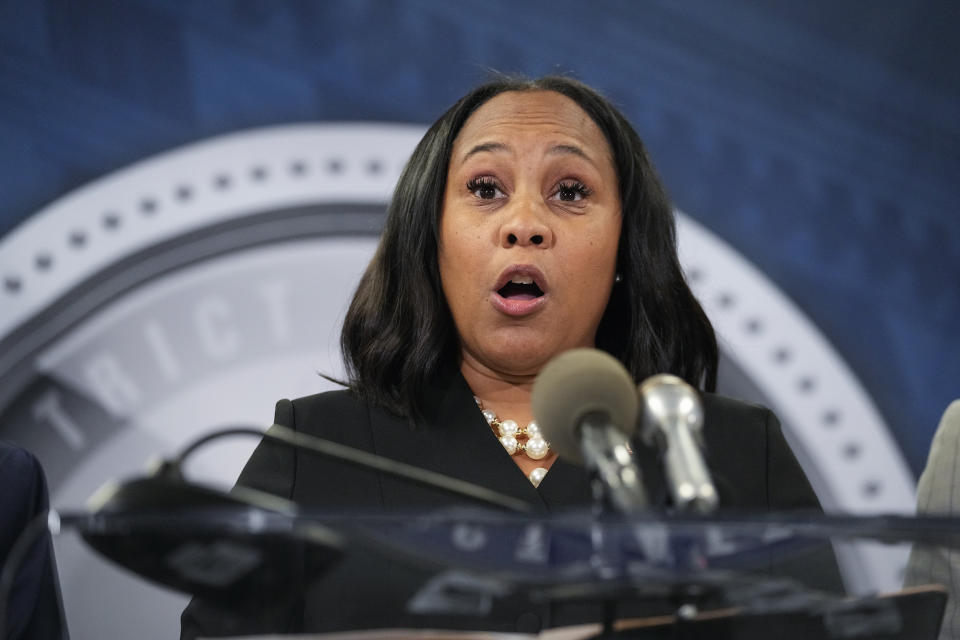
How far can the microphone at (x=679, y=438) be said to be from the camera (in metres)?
0.89

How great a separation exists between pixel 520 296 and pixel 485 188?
0.53ft

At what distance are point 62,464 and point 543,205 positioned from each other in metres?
0.96

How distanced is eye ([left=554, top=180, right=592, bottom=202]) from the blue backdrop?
24.7 inches

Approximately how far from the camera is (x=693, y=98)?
91.4 inches

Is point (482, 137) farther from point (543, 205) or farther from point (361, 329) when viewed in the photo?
point (361, 329)

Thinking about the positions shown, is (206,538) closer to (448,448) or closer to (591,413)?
(591,413)

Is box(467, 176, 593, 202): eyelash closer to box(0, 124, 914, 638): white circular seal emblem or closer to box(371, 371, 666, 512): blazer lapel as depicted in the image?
box(371, 371, 666, 512): blazer lapel

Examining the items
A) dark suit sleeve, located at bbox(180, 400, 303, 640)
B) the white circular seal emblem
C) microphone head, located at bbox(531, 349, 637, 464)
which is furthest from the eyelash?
dark suit sleeve, located at bbox(180, 400, 303, 640)

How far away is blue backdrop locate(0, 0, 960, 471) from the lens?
219cm

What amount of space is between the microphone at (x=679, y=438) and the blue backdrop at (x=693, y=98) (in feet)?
4.47

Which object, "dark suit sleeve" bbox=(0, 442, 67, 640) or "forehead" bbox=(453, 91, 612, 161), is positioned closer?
"dark suit sleeve" bbox=(0, 442, 67, 640)

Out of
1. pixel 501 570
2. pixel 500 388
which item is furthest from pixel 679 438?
pixel 500 388

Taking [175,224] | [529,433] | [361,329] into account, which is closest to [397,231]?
[361,329]

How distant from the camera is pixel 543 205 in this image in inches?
64.6
